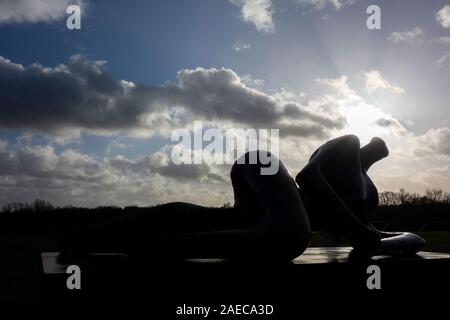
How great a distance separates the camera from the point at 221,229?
19.8 ft

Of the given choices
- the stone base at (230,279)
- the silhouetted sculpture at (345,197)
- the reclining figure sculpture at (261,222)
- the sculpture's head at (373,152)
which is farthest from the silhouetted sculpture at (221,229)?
the sculpture's head at (373,152)

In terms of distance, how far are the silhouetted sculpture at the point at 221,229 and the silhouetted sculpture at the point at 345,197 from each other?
377mm

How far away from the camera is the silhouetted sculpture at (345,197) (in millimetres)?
6418

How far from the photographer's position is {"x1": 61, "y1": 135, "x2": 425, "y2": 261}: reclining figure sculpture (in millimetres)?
5711

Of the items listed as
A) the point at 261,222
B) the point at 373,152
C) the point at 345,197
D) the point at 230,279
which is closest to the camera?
the point at 230,279

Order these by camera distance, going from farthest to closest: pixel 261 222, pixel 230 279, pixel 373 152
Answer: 1. pixel 373 152
2. pixel 261 222
3. pixel 230 279

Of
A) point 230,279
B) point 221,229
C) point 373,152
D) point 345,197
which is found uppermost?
point 373,152

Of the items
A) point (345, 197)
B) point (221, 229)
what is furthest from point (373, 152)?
point (221, 229)

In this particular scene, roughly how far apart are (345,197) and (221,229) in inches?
76.8

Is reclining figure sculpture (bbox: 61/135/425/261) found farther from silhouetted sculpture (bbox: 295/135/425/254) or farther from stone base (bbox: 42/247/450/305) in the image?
stone base (bbox: 42/247/450/305)

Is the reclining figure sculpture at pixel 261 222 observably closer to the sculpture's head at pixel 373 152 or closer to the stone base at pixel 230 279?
the stone base at pixel 230 279

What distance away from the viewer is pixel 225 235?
5.73m

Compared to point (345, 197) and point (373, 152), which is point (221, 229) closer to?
point (345, 197)
